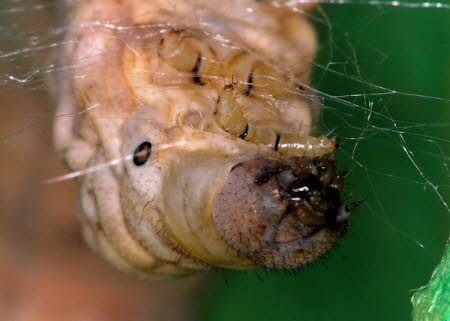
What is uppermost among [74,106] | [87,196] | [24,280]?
[74,106]

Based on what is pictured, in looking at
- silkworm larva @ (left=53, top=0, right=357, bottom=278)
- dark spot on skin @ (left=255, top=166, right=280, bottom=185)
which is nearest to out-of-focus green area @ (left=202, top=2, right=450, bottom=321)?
silkworm larva @ (left=53, top=0, right=357, bottom=278)

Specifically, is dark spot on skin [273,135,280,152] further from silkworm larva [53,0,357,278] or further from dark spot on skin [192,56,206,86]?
dark spot on skin [192,56,206,86]

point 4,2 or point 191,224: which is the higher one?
point 4,2

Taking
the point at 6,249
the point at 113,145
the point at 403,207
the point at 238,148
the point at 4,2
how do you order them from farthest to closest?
the point at 6,249 < the point at 403,207 < the point at 4,2 < the point at 113,145 < the point at 238,148

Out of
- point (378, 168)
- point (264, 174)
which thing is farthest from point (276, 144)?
point (378, 168)

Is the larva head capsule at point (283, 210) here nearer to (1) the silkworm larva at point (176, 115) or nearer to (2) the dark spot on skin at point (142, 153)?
(1) the silkworm larva at point (176, 115)

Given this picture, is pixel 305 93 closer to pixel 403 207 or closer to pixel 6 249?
pixel 403 207

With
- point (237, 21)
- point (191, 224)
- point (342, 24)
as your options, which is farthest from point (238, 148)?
point (342, 24)

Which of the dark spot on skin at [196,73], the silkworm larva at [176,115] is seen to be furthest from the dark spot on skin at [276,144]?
the dark spot on skin at [196,73]
